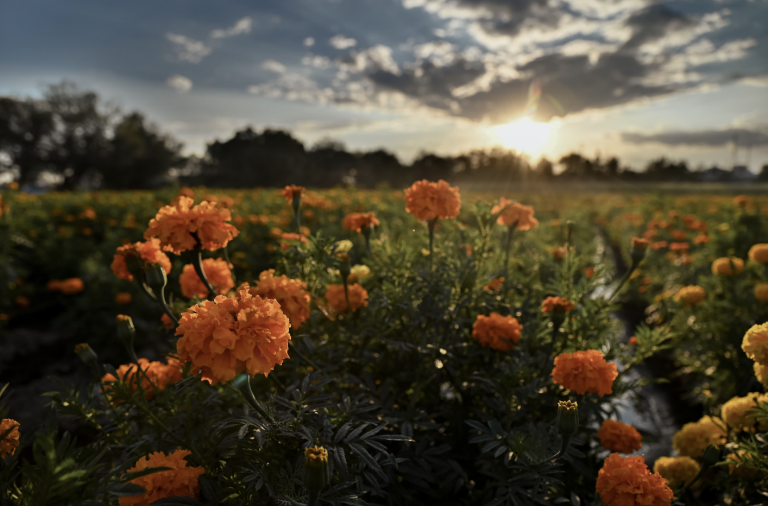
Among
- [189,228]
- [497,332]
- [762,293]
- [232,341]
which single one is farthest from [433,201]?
[762,293]

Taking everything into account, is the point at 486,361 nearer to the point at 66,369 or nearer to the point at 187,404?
the point at 187,404

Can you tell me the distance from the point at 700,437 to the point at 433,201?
1512 mm

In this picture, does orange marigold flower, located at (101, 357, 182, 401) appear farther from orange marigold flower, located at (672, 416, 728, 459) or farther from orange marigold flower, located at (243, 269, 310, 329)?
orange marigold flower, located at (672, 416, 728, 459)

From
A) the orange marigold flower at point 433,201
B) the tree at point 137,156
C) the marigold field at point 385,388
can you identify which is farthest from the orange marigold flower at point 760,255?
the tree at point 137,156

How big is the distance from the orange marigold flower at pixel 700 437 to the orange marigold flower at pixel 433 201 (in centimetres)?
139

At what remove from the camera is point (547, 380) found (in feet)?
5.10

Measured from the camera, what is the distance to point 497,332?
4.95 feet

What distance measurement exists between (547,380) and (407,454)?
602mm

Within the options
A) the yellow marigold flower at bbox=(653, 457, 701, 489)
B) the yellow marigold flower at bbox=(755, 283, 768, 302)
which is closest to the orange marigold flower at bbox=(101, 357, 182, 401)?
the yellow marigold flower at bbox=(653, 457, 701, 489)

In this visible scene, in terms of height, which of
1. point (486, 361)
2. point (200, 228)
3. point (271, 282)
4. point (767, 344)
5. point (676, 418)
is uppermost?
point (200, 228)

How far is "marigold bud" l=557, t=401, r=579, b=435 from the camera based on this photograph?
3.53 ft

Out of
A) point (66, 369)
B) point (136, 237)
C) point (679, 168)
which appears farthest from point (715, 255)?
point (679, 168)

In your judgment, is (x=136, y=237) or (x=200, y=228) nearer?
(x=200, y=228)

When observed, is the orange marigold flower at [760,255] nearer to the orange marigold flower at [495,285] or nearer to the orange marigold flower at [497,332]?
the orange marigold flower at [495,285]
